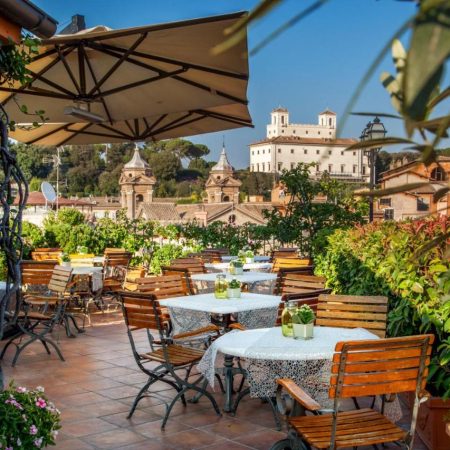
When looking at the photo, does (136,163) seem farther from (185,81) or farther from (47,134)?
(185,81)

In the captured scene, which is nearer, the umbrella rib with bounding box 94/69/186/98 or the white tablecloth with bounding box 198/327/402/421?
the white tablecloth with bounding box 198/327/402/421

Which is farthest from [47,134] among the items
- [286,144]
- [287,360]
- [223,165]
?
[286,144]

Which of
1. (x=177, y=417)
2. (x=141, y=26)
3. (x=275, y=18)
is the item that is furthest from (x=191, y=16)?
(x=275, y=18)

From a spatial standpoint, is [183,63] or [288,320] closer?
[288,320]

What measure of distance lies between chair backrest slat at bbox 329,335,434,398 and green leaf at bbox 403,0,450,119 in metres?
2.36

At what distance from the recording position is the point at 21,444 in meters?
2.83

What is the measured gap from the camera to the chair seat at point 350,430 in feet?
9.53

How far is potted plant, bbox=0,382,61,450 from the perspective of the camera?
279 centimetres

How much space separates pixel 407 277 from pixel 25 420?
254 cm

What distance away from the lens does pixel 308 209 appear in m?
10.8

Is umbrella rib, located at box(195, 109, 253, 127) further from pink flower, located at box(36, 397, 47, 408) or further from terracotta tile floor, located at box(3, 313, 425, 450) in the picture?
pink flower, located at box(36, 397, 47, 408)

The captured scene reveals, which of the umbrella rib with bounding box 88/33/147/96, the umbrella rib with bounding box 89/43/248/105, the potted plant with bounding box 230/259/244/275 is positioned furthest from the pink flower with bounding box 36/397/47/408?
the potted plant with bounding box 230/259/244/275

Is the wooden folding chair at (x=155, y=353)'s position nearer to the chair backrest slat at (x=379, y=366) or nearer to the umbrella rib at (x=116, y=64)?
the chair backrest slat at (x=379, y=366)

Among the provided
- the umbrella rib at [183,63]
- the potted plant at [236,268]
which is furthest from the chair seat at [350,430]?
the potted plant at [236,268]
